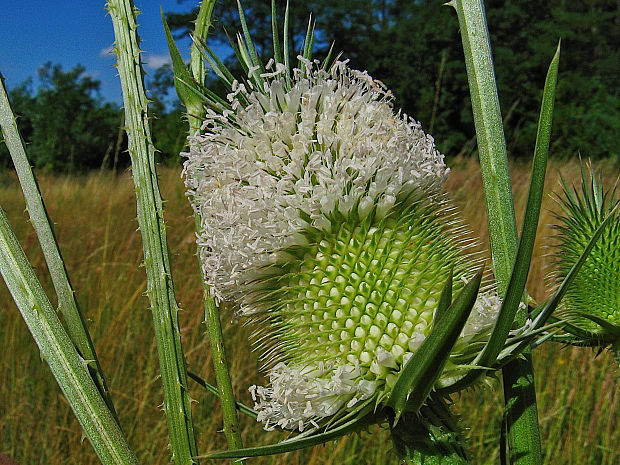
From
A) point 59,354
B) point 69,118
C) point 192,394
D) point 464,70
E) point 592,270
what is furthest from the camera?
point 69,118

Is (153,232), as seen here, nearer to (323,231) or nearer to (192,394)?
(323,231)

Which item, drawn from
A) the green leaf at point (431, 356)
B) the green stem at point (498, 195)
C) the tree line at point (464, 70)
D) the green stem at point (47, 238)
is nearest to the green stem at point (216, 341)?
the green stem at point (47, 238)

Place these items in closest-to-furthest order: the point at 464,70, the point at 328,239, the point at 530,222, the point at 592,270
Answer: the point at 530,222 < the point at 328,239 < the point at 592,270 < the point at 464,70

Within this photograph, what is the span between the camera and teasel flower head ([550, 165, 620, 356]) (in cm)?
110

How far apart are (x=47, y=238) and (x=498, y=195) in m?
0.65

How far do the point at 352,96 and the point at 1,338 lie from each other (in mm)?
3258

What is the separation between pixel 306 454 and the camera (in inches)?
99.0

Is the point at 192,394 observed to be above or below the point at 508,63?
below

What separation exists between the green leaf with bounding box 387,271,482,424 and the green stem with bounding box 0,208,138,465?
1.27 feet

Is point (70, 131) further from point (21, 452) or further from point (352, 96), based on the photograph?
point (352, 96)

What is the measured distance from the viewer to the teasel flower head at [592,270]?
1.10 metres

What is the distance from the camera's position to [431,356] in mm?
618

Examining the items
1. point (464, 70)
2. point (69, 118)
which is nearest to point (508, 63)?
point (464, 70)

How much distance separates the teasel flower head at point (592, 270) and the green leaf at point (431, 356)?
0.51 meters
